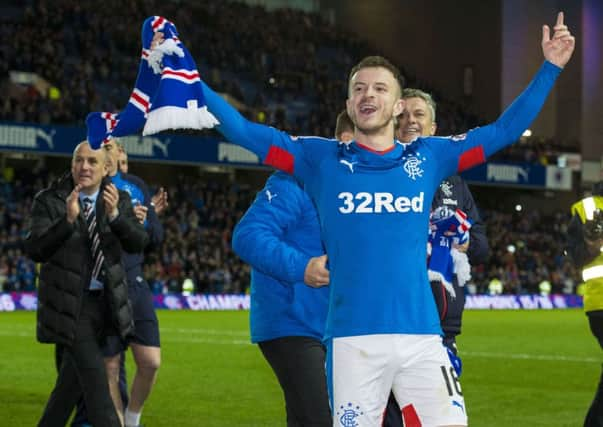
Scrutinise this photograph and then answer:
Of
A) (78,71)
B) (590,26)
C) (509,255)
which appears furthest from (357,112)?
(590,26)

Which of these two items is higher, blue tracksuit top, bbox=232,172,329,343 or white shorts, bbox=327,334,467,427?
blue tracksuit top, bbox=232,172,329,343

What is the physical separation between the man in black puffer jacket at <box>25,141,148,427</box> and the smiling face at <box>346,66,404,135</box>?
2523 millimetres

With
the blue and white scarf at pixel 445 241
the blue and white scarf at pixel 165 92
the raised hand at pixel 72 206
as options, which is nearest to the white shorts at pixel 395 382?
the blue and white scarf at pixel 445 241

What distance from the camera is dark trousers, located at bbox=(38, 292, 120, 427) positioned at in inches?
272

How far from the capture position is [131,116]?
560cm

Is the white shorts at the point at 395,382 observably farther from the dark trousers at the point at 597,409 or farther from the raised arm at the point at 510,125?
the dark trousers at the point at 597,409

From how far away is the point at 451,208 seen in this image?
6438 mm

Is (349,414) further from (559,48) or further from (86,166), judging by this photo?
(86,166)

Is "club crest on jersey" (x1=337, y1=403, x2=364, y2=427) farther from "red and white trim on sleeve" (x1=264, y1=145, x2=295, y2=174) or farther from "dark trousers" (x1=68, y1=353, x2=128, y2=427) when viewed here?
"dark trousers" (x1=68, y1=353, x2=128, y2=427)

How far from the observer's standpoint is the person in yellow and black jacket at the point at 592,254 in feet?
24.4

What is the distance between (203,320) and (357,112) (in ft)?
67.8

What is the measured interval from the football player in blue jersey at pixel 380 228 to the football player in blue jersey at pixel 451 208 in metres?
1.00

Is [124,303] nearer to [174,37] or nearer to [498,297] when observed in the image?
[174,37]

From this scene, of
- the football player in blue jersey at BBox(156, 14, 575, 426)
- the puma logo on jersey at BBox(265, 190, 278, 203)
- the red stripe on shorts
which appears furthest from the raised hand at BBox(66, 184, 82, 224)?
the red stripe on shorts
